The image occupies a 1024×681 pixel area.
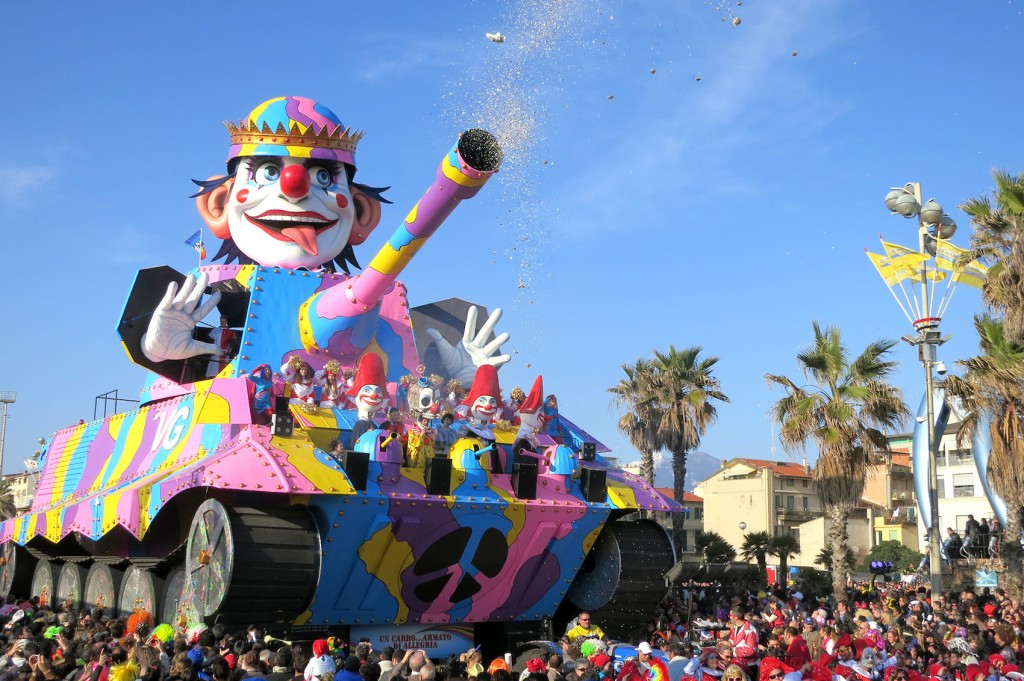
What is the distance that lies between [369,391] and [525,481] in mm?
2163

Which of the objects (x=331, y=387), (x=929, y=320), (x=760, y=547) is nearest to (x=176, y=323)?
(x=331, y=387)

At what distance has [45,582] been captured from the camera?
1809 centimetres

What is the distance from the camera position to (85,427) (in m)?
17.9

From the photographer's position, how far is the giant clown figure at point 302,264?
14.7 meters

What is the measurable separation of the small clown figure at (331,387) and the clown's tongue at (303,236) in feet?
10.7

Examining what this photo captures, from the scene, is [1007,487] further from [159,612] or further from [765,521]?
[765,521]

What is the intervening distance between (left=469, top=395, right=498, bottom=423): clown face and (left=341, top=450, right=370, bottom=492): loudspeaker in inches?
90.5

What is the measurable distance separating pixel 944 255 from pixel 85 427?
1517cm

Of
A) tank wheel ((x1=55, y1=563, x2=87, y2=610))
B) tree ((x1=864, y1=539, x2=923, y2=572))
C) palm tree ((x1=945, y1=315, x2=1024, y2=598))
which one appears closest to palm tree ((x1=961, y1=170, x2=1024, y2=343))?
palm tree ((x1=945, y1=315, x2=1024, y2=598))

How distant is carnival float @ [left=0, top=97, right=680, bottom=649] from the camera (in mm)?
12172

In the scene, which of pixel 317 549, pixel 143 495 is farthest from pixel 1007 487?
pixel 143 495

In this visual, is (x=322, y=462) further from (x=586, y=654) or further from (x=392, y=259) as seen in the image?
(x=586, y=654)

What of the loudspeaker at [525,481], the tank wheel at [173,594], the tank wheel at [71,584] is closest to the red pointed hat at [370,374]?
the loudspeaker at [525,481]

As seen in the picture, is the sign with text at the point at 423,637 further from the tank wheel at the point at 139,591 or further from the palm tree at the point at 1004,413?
the palm tree at the point at 1004,413
